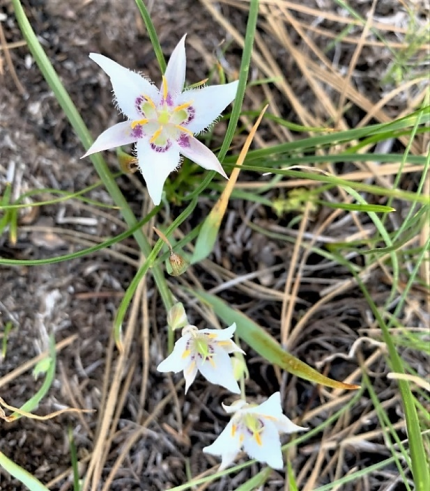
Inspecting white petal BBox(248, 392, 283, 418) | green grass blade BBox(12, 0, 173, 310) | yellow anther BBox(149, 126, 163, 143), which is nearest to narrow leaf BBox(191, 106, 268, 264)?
green grass blade BBox(12, 0, 173, 310)

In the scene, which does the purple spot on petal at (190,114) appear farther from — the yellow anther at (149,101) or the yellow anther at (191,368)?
the yellow anther at (191,368)

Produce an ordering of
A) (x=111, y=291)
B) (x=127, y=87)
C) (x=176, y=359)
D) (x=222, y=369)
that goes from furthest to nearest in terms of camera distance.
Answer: (x=111, y=291), (x=222, y=369), (x=176, y=359), (x=127, y=87)

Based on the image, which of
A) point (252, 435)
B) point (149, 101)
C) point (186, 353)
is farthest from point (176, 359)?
point (149, 101)

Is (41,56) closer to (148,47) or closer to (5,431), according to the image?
(148,47)

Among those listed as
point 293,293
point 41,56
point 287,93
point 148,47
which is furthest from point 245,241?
point 41,56

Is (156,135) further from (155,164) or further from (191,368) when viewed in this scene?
(191,368)
